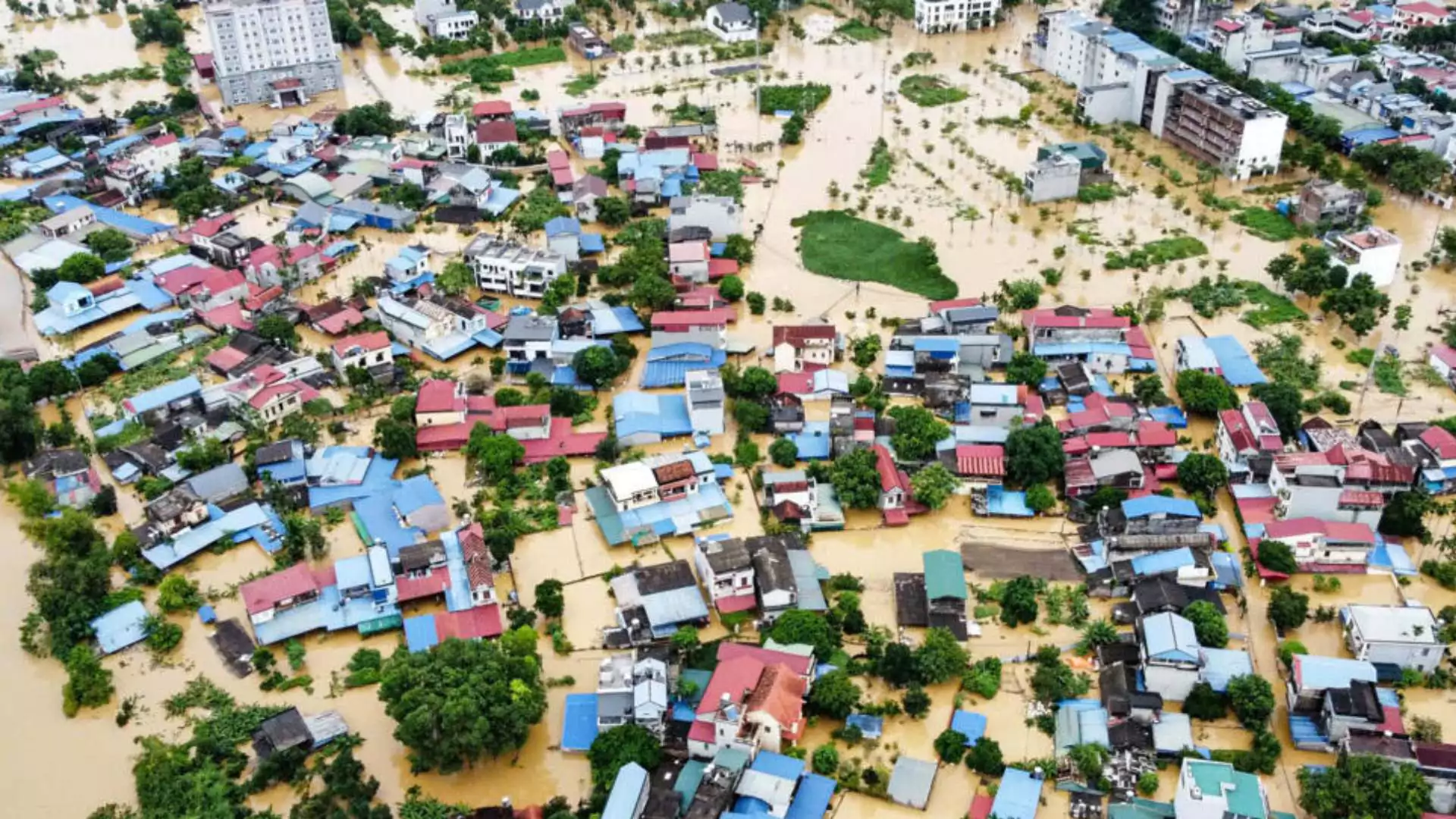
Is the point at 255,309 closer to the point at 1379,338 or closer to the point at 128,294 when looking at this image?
the point at 128,294

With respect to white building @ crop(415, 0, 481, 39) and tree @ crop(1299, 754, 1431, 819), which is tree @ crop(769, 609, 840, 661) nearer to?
tree @ crop(1299, 754, 1431, 819)

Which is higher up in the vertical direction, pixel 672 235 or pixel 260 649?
pixel 672 235

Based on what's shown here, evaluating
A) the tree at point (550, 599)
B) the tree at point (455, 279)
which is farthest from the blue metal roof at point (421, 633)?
the tree at point (455, 279)

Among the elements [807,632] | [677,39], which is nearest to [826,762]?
[807,632]

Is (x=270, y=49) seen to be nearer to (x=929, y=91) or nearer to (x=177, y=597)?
(x=929, y=91)

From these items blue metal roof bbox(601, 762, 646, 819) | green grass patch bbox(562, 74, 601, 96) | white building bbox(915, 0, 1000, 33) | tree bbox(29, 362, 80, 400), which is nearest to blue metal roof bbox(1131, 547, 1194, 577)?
blue metal roof bbox(601, 762, 646, 819)

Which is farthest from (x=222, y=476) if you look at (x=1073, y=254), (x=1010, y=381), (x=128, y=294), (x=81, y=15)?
(x=81, y=15)
